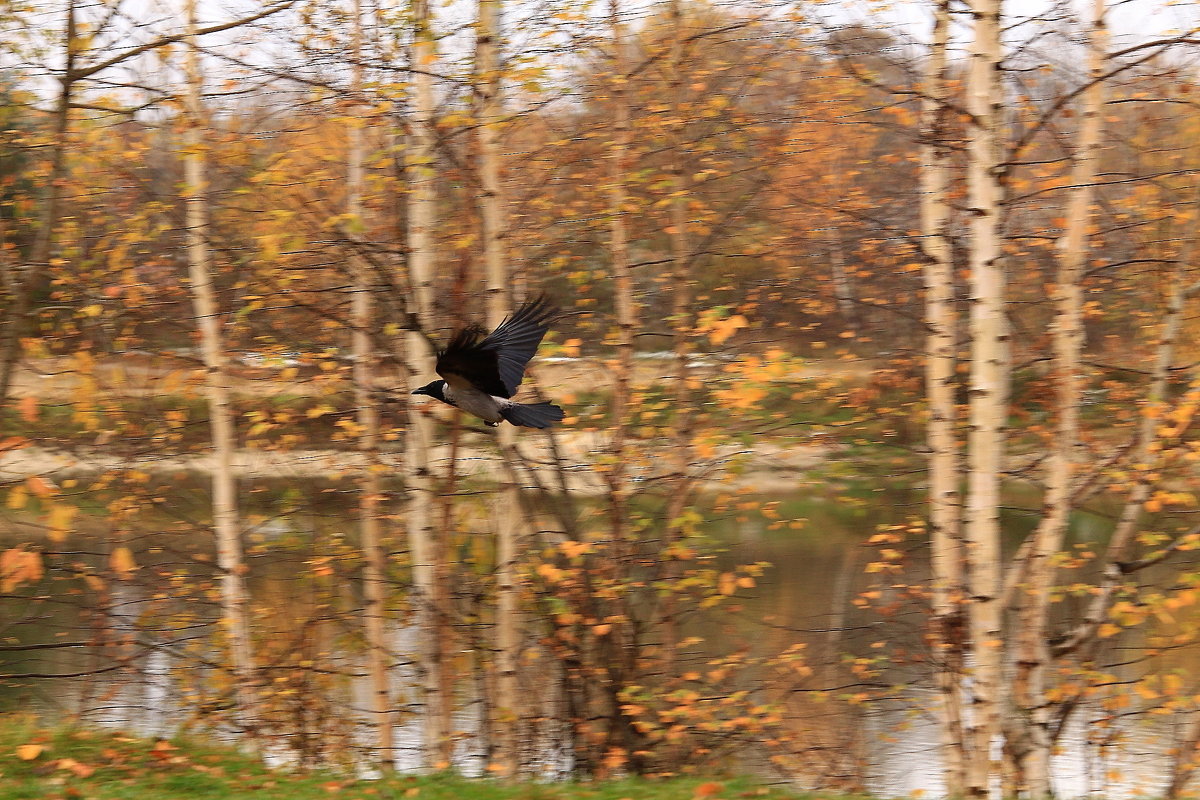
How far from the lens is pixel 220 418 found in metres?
8.93

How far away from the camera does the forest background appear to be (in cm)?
668

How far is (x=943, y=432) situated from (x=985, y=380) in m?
1.09

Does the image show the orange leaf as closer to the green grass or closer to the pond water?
the pond water

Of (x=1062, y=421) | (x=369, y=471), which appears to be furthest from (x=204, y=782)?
(x=1062, y=421)

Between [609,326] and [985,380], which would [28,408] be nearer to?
A: [609,326]

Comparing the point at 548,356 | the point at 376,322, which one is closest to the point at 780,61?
the point at 548,356

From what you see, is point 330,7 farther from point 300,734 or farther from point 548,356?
point 300,734

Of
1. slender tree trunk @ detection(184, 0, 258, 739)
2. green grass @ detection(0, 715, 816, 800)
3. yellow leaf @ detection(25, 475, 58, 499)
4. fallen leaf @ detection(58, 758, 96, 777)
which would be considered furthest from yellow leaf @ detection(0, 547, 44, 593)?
slender tree trunk @ detection(184, 0, 258, 739)

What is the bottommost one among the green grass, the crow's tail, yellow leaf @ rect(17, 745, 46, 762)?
the green grass

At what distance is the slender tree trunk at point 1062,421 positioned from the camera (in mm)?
6828

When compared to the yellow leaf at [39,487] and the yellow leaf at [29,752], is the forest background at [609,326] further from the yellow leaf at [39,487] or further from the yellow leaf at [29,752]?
the yellow leaf at [39,487]

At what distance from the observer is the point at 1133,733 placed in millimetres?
9844

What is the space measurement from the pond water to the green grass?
0.61 metres

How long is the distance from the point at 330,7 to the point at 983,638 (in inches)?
243
